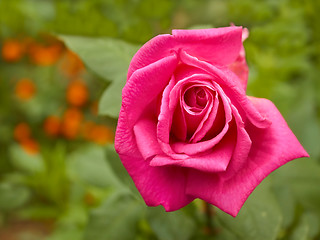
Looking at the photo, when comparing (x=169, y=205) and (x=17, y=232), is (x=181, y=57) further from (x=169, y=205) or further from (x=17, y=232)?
(x=17, y=232)

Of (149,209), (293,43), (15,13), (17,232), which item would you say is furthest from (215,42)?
(17,232)

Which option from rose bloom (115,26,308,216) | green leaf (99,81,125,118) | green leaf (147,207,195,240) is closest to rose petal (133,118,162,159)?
rose bloom (115,26,308,216)

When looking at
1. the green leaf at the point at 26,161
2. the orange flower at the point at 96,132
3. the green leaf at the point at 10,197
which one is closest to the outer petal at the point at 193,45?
the green leaf at the point at 10,197

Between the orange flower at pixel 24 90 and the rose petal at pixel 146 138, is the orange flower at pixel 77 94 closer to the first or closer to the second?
the orange flower at pixel 24 90

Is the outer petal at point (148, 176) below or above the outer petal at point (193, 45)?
below

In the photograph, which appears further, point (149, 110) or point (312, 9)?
point (312, 9)

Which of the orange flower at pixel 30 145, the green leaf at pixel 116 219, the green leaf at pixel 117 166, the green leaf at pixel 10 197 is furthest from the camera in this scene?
the orange flower at pixel 30 145

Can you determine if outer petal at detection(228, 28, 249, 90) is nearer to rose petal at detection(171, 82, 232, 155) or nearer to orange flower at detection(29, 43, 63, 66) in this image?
rose petal at detection(171, 82, 232, 155)
